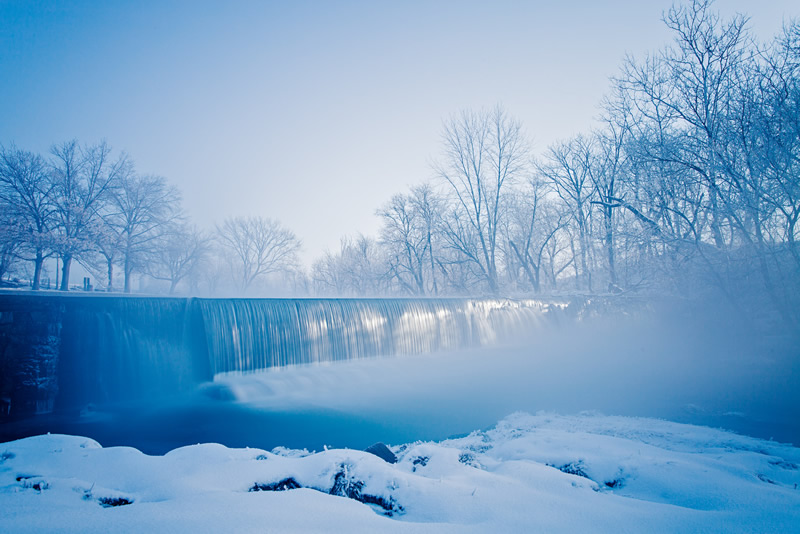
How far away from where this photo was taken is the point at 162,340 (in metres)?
8.84

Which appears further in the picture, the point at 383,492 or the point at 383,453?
the point at 383,453

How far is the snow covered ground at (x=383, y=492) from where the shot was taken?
2.03 metres

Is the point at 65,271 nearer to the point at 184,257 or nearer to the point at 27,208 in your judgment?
the point at 27,208

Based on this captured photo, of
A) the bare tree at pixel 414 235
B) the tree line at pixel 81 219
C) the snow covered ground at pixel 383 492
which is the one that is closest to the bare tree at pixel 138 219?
the tree line at pixel 81 219

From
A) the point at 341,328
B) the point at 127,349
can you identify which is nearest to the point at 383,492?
the point at 127,349

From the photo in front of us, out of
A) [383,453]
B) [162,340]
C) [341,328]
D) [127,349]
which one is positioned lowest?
[383,453]

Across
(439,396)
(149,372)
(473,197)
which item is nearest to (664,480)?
(439,396)

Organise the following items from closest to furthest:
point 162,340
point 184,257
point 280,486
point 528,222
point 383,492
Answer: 1. point 383,492
2. point 280,486
3. point 162,340
4. point 528,222
5. point 184,257

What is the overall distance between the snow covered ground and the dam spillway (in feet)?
16.9

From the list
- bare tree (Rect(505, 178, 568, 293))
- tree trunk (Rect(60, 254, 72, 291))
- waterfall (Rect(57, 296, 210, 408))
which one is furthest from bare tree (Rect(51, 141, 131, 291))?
bare tree (Rect(505, 178, 568, 293))

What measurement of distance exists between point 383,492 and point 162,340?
8.49 meters

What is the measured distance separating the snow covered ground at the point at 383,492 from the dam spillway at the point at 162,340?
202 inches

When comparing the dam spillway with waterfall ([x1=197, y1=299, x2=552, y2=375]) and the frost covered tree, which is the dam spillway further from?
the frost covered tree

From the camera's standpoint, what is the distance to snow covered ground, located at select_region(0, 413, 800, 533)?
203 cm
